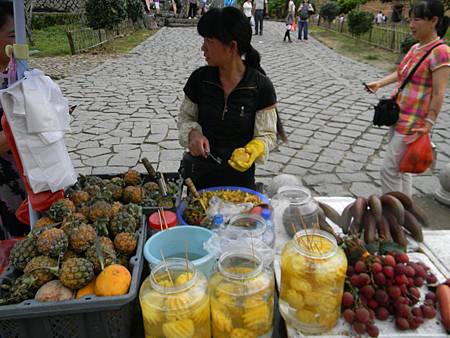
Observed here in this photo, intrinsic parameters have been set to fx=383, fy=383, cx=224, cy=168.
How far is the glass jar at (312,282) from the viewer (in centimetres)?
139

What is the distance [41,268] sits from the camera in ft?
4.99

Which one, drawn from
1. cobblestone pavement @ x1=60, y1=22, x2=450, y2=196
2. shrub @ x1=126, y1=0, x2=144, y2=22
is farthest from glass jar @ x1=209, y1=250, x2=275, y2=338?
shrub @ x1=126, y1=0, x2=144, y2=22

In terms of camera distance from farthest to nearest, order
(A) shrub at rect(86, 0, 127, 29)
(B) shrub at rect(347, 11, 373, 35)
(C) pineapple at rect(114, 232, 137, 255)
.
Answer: (B) shrub at rect(347, 11, 373, 35) < (A) shrub at rect(86, 0, 127, 29) < (C) pineapple at rect(114, 232, 137, 255)

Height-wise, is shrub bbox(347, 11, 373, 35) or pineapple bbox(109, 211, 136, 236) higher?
shrub bbox(347, 11, 373, 35)

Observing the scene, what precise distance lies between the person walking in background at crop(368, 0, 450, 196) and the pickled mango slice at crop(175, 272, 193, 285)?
2741 mm

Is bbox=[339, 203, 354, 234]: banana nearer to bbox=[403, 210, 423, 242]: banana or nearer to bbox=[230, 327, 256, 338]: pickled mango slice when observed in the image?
bbox=[403, 210, 423, 242]: banana

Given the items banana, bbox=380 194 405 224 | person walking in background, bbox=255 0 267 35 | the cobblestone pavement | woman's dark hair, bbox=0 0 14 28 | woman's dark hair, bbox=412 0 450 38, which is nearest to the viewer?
banana, bbox=380 194 405 224

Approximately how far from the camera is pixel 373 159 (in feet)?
18.1

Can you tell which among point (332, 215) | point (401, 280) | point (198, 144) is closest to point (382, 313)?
point (401, 280)

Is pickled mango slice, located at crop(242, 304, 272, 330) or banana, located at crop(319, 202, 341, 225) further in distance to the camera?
banana, located at crop(319, 202, 341, 225)

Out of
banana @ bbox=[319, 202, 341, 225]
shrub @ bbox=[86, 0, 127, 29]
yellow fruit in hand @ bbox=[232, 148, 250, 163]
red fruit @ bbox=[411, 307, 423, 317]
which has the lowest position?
red fruit @ bbox=[411, 307, 423, 317]

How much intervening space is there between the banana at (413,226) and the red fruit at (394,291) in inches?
Result: 23.2

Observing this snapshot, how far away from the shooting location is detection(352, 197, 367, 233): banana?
1.92 metres

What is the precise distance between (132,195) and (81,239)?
509 mm
